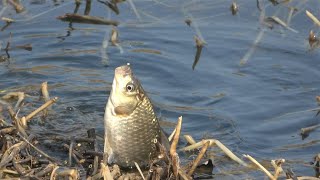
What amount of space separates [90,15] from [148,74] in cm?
154

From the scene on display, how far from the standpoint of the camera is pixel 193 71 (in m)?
9.30

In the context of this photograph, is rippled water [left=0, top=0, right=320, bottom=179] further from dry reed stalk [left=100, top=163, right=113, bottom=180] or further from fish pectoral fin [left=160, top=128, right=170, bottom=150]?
dry reed stalk [left=100, top=163, right=113, bottom=180]

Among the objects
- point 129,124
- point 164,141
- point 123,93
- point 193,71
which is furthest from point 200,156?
point 193,71

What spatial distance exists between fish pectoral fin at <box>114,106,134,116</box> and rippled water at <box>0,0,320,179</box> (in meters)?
1.23

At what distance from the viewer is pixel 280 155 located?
25.1ft

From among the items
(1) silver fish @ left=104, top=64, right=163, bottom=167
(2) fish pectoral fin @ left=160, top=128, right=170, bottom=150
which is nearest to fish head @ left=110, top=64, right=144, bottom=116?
(1) silver fish @ left=104, top=64, right=163, bottom=167

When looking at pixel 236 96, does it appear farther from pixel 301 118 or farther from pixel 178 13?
pixel 178 13

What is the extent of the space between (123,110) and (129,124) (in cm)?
12

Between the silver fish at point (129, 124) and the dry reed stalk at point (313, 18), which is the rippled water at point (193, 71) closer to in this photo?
the dry reed stalk at point (313, 18)

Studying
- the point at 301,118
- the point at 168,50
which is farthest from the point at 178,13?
the point at 301,118

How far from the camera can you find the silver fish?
6199 millimetres

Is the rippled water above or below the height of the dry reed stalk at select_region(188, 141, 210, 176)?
below

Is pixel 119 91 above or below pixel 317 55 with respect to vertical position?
above

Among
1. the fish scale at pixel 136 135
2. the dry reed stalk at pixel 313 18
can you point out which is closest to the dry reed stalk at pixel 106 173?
the fish scale at pixel 136 135
